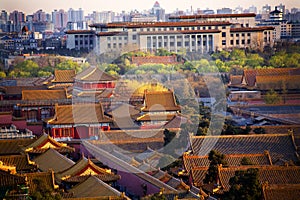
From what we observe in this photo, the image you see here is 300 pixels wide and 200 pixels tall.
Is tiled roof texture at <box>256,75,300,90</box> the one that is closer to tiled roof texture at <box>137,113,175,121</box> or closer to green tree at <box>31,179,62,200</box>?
tiled roof texture at <box>137,113,175,121</box>

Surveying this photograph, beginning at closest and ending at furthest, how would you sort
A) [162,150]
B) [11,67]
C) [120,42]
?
1. [162,150]
2. [11,67]
3. [120,42]

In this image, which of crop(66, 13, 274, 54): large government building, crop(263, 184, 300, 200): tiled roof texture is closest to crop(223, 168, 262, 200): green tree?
crop(263, 184, 300, 200): tiled roof texture

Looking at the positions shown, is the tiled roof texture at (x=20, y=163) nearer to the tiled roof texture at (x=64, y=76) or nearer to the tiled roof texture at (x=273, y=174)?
the tiled roof texture at (x=273, y=174)

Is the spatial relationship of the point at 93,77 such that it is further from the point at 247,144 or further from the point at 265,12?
the point at 265,12

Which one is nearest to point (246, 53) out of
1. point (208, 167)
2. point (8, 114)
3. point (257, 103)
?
point (257, 103)

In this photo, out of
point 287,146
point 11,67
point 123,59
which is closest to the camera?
point 287,146

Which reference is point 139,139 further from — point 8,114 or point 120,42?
point 120,42

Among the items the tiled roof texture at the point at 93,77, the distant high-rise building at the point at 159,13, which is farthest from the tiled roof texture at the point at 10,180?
the distant high-rise building at the point at 159,13
